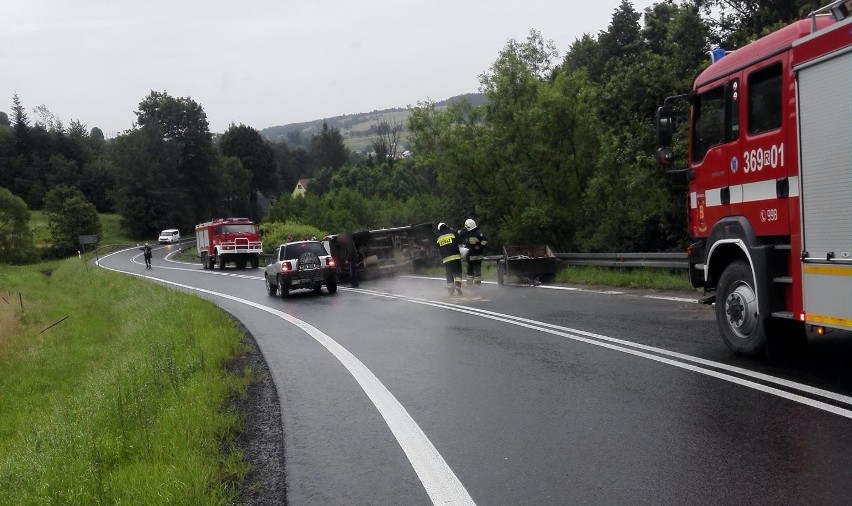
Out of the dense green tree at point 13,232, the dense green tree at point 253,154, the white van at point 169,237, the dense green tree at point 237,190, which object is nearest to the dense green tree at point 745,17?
the dense green tree at point 13,232

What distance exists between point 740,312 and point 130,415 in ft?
21.1

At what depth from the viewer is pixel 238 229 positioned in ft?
146

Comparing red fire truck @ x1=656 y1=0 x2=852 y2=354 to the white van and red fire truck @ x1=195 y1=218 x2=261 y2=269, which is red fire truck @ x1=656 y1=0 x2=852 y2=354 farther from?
the white van

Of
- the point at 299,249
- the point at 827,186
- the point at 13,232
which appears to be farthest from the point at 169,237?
the point at 827,186

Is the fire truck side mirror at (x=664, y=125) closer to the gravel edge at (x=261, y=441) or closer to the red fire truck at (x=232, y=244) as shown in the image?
the gravel edge at (x=261, y=441)

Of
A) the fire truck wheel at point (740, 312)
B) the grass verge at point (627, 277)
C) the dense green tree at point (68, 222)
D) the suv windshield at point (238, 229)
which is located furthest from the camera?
the dense green tree at point (68, 222)

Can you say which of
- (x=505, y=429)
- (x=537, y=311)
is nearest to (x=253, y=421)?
(x=505, y=429)

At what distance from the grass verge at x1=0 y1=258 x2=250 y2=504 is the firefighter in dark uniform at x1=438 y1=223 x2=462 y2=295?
5.13m

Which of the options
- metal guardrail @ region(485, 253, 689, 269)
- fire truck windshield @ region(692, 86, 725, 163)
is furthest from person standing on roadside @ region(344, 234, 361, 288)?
fire truck windshield @ region(692, 86, 725, 163)

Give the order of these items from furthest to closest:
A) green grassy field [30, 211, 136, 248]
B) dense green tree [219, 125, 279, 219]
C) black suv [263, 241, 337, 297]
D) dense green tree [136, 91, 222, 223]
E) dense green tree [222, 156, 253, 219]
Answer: dense green tree [219, 125, 279, 219] < dense green tree [222, 156, 253, 219] < dense green tree [136, 91, 222, 223] < green grassy field [30, 211, 136, 248] < black suv [263, 241, 337, 297]

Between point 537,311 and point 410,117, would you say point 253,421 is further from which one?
point 410,117

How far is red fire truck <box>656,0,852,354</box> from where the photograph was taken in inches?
245

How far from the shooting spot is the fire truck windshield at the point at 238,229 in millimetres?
44219

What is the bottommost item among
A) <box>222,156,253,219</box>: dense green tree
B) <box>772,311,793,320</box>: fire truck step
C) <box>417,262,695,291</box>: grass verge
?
<box>417,262,695,291</box>: grass verge
